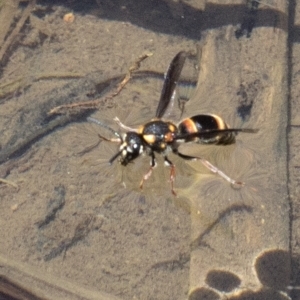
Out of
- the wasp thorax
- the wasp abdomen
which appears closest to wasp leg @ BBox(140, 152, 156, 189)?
the wasp thorax

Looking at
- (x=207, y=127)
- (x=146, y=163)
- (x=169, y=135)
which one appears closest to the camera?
(x=207, y=127)

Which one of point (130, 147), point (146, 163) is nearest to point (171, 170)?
point (146, 163)

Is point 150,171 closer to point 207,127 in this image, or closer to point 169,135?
point 169,135

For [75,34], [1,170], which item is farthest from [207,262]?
[75,34]

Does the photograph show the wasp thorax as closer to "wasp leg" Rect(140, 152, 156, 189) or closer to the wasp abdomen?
"wasp leg" Rect(140, 152, 156, 189)

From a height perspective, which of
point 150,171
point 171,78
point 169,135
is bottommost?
point 150,171

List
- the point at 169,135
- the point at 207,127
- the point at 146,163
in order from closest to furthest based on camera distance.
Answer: the point at 207,127 < the point at 169,135 < the point at 146,163
